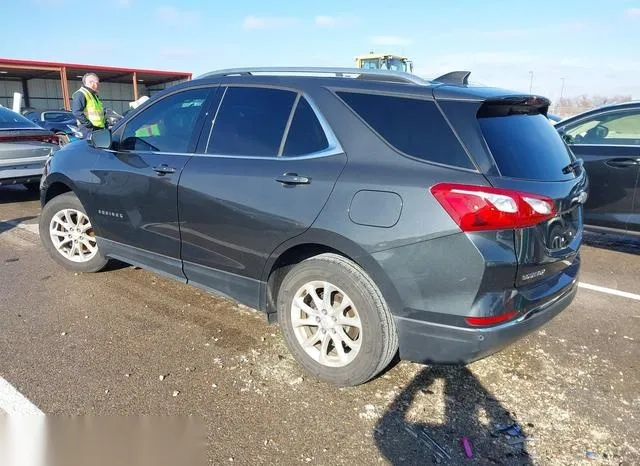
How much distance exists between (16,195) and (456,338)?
336 inches

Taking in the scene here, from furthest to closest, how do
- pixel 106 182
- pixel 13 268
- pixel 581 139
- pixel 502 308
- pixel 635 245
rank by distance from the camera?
pixel 635 245 < pixel 581 139 < pixel 13 268 < pixel 106 182 < pixel 502 308

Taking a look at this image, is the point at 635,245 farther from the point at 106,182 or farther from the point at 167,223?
the point at 106,182

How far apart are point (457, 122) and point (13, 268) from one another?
437cm

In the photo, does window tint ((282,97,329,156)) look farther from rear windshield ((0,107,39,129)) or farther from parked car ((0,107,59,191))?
rear windshield ((0,107,39,129))

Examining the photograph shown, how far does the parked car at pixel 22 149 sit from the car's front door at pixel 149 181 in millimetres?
4118

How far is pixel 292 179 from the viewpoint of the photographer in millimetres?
2922

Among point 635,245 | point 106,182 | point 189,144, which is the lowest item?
point 635,245

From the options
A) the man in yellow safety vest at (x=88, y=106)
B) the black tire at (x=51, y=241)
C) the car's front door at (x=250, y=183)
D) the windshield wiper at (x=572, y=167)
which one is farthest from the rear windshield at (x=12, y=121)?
the windshield wiper at (x=572, y=167)

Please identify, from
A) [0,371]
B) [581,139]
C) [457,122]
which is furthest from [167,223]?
[581,139]

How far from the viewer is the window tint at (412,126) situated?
100 inches

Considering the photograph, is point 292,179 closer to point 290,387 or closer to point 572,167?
point 290,387

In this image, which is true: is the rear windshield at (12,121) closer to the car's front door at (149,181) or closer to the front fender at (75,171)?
the front fender at (75,171)

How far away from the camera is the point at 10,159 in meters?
7.30

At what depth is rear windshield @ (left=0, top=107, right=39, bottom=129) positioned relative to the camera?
7.75 metres
